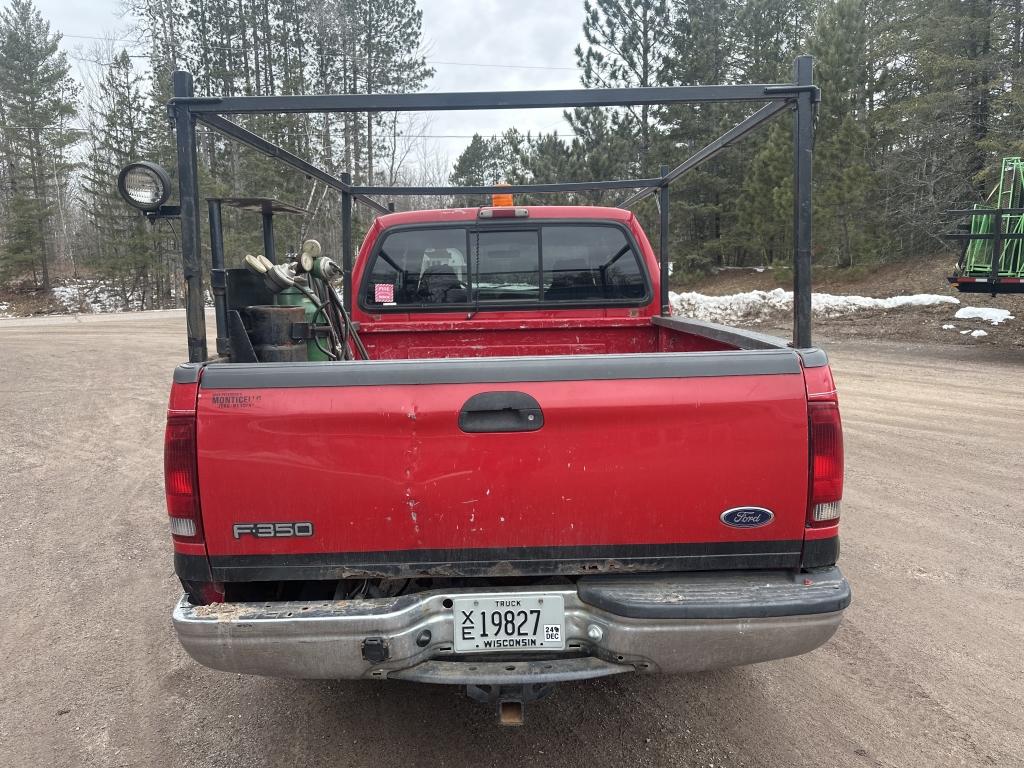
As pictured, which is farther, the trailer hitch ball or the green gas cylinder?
the green gas cylinder

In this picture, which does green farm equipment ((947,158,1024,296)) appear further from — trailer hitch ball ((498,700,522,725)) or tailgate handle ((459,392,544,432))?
trailer hitch ball ((498,700,522,725))

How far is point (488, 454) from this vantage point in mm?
2221

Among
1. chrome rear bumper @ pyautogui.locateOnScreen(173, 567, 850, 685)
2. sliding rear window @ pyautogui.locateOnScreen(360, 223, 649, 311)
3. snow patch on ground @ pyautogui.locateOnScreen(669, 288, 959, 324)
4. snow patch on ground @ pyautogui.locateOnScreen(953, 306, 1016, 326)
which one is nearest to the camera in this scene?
chrome rear bumper @ pyautogui.locateOnScreen(173, 567, 850, 685)

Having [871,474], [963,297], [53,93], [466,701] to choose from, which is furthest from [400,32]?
[466,701]

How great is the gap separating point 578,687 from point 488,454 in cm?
149

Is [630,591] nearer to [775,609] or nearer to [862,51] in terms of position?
[775,609]

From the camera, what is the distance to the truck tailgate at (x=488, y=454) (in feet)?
7.24

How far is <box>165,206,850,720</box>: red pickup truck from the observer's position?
220cm

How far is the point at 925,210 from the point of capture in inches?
886

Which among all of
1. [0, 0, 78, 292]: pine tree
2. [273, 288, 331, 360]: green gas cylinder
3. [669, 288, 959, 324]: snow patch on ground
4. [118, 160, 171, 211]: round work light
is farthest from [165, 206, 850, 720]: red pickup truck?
[0, 0, 78, 292]: pine tree

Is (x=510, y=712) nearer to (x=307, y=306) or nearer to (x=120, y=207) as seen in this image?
(x=307, y=306)

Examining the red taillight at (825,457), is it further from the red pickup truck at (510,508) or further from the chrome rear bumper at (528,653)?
the chrome rear bumper at (528,653)

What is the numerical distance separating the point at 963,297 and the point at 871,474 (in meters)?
14.1

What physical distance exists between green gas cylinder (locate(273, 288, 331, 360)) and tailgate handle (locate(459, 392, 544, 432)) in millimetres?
1525
